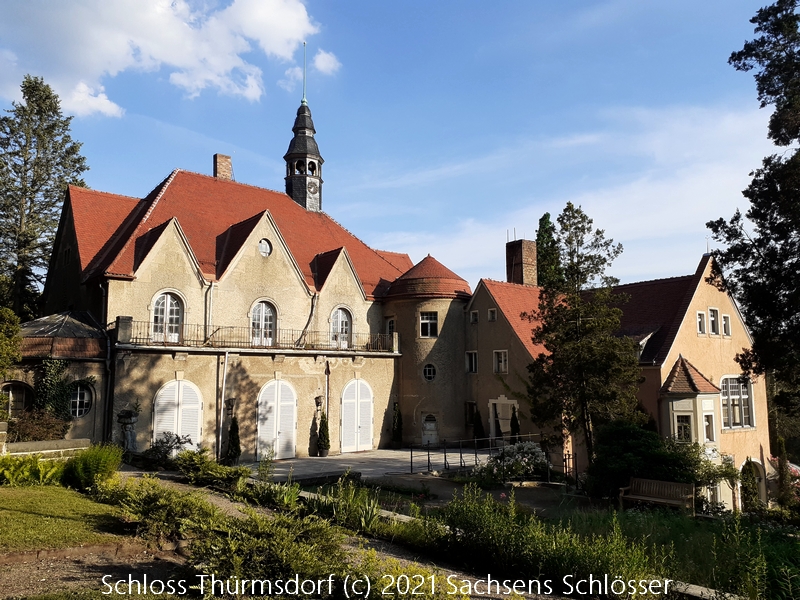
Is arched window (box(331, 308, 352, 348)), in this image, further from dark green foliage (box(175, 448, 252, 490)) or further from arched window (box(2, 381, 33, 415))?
dark green foliage (box(175, 448, 252, 490))

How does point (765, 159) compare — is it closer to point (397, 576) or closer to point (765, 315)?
point (765, 315)

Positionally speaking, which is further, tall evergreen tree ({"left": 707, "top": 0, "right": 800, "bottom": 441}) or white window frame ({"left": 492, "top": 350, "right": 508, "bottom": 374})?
white window frame ({"left": 492, "top": 350, "right": 508, "bottom": 374})

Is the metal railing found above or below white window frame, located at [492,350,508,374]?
below

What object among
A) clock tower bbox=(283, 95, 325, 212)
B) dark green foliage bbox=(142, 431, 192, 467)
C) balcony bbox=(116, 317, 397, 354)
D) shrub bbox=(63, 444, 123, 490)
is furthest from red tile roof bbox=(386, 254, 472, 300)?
shrub bbox=(63, 444, 123, 490)

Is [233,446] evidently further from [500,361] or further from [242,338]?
[500,361]

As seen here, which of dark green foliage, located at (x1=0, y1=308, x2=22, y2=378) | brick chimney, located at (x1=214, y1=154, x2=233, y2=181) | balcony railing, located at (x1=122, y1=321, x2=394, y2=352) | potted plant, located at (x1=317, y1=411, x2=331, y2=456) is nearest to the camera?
dark green foliage, located at (x1=0, y1=308, x2=22, y2=378)

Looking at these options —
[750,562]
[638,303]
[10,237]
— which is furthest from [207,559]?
[10,237]

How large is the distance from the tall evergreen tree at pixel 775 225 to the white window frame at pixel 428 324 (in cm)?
1353

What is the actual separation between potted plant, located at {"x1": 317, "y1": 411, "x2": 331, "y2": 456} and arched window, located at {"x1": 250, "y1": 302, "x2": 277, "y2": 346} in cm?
407

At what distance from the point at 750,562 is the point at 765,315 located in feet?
50.2

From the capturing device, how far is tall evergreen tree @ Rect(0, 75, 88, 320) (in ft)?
123

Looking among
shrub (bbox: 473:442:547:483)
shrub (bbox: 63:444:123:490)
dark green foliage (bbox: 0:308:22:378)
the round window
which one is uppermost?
the round window

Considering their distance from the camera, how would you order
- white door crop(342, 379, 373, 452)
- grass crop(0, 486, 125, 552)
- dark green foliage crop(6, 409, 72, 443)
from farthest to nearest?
white door crop(342, 379, 373, 452), dark green foliage crop(6, 409, 72, 443), grass crop(0, 486, 125, 552)

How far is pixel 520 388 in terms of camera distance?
27.7 meters
